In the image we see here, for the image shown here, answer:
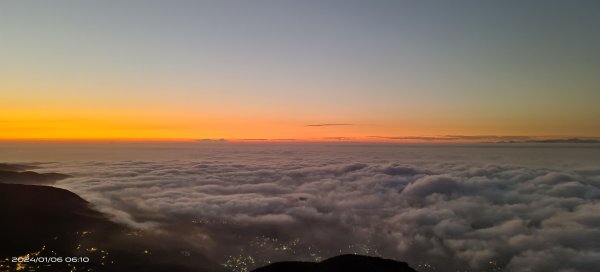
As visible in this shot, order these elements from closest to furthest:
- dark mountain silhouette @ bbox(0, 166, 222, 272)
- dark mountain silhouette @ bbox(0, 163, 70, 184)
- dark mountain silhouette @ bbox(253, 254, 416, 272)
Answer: dark mountain silhouette @ bbox(253, 254, 416, 272), dark mountain silhouette @ bbox(0, 166, 222, 272), dark mountain silhouette @ bbox(0, 163, 70, 184)

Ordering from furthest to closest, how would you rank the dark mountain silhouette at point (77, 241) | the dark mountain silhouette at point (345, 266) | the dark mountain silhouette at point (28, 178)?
the dark mountain silhouette at point (28, 178), the dark mountain silhouette at point (77, 241), the dark mountain silhouette at point (345, 266)

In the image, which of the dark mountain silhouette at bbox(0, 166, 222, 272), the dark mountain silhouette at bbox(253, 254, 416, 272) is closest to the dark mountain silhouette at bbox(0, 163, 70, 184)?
the dark mountain silhouette at bbox(0, 166, 222, 272)

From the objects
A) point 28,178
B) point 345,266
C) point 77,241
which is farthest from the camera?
point 28,178

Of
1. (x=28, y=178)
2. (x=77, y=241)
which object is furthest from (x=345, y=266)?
(x=28, y=178)

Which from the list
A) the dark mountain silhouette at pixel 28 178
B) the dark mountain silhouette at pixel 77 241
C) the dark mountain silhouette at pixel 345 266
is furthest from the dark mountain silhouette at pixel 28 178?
the dark mountain silhouette at pixel 345 266

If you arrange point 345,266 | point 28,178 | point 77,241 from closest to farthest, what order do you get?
point 345,266 → point 77,241 → point 28,178

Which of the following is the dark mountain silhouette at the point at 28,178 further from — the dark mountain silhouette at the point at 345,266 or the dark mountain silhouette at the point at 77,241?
the dark mountain silhouette at the point at 345,266

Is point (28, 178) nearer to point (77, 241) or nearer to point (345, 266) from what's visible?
point (77, 241)

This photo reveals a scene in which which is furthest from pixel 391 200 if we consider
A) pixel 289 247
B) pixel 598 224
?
pixel 289 247

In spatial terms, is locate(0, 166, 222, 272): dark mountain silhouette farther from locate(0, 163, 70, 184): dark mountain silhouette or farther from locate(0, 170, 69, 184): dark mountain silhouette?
locate(0, 170, 69, 184): dark mountain silhouette

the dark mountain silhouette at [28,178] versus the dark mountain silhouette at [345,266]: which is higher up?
the dark mountain silhouette at [28,178]
